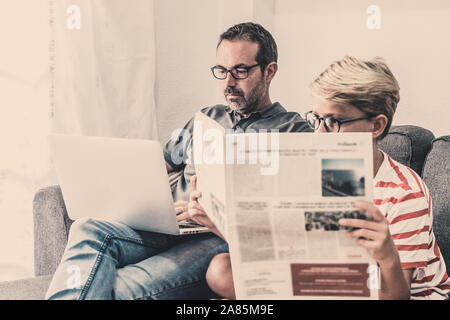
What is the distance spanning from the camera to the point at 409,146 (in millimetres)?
1476

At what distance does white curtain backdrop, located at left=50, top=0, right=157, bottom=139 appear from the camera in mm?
1672

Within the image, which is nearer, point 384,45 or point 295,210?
point 295,210

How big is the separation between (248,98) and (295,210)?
0.88 meters

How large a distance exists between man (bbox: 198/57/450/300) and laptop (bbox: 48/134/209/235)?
4.0 inches

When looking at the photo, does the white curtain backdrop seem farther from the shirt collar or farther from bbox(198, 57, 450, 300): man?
bbox(198, 57, 450, 300): man

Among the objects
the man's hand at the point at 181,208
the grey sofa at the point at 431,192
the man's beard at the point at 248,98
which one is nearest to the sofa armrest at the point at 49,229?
the grey sofa at the point at 431,192

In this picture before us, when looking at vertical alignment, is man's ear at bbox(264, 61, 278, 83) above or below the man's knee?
above

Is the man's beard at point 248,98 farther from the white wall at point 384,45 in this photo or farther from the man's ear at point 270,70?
the white wall at point 384,45

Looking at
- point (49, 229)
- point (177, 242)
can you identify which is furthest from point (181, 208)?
point (49, 229)

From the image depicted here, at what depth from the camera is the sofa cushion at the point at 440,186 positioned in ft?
4.26

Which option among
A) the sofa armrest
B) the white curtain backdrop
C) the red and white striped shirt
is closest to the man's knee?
the red and white striped shirt

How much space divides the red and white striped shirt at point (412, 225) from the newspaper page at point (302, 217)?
0.15m

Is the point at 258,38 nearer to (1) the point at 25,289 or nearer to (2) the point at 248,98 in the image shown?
(2) the point at 248,98

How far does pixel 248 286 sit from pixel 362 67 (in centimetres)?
56
